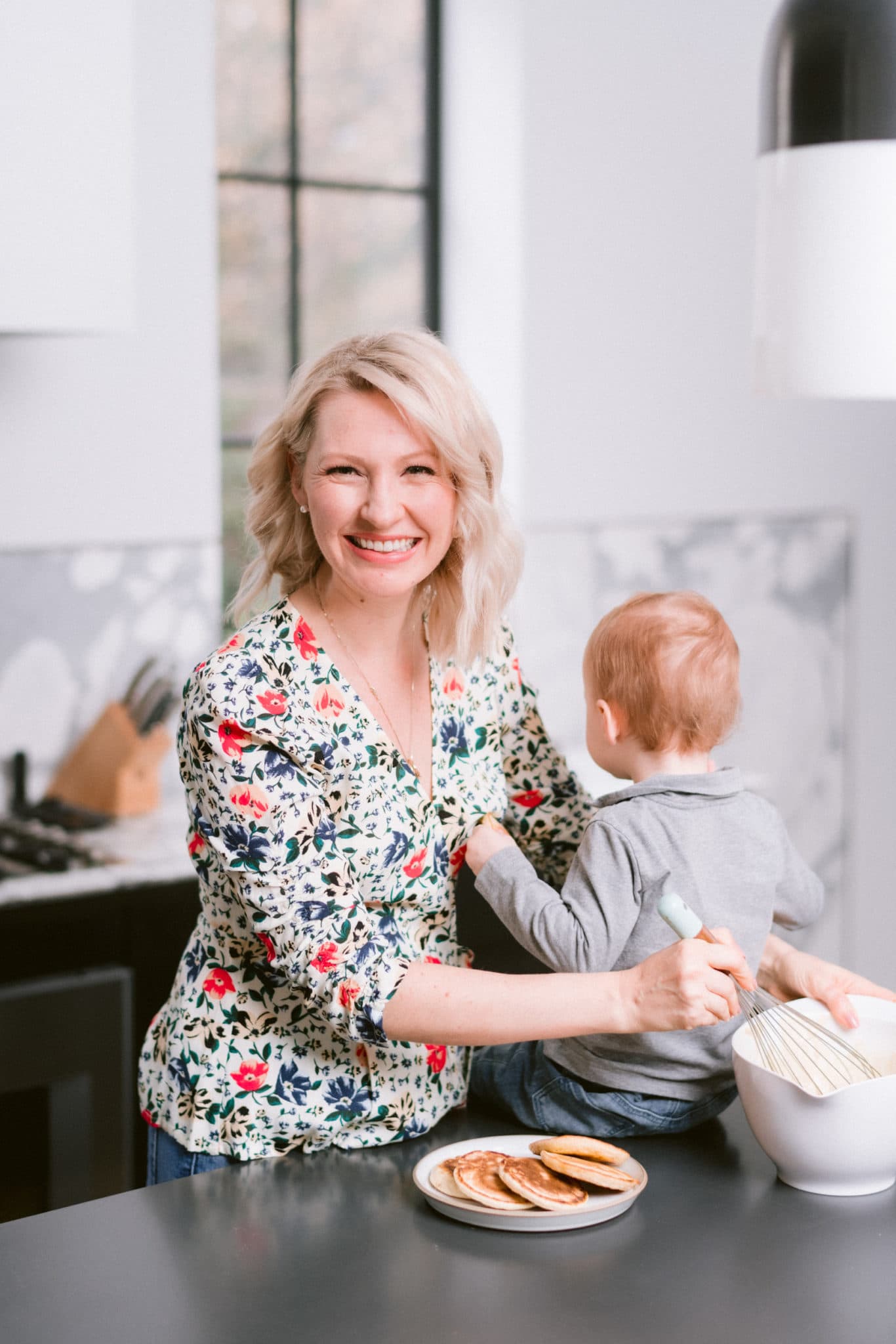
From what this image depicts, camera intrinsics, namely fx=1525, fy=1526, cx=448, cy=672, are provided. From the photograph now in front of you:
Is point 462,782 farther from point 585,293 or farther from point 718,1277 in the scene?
point 585,293

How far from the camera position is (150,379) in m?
2.77

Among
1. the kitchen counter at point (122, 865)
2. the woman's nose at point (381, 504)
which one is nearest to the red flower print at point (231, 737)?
the woman's nose at point (381, 504)

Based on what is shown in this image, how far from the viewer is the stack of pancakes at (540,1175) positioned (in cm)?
111

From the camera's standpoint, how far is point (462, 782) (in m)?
1.42

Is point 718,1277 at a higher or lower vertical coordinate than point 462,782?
lower

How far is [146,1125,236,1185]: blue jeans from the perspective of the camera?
1.34 m

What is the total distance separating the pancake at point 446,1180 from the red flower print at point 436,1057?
0.18 meters

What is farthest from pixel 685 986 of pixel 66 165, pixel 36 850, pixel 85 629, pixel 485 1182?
pixel 85 629

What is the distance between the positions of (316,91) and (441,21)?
0.99ft

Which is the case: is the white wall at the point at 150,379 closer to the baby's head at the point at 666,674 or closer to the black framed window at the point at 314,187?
the black framed window at the point at 314,187

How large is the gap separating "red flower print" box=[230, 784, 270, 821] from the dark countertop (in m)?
0.30

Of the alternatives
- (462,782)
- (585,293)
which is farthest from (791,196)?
(585,293)

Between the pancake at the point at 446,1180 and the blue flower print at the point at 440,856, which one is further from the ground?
the blue flower print at the point at 440,856

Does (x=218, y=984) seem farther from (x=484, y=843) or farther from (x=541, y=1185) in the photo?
(x=541, y=1185)
